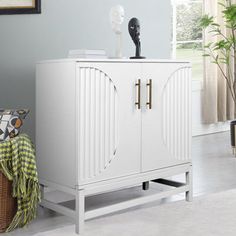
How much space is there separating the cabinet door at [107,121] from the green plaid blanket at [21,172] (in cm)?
25

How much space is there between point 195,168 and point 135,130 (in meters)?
1.40

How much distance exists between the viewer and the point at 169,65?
2928 millimetres

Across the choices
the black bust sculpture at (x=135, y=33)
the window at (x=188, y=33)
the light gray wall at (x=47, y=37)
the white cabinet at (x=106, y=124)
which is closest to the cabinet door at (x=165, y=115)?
the white cabinet at (x=106, y=124)

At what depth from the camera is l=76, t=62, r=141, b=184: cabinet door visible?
254cm

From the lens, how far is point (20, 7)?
117 inches

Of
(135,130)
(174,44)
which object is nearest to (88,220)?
(135,130)

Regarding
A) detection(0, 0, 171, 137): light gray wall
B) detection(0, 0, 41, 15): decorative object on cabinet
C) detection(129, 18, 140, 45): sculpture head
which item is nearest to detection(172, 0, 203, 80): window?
detection(0, 0, 171, 137): light gray wall

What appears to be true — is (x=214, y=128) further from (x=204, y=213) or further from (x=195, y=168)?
(x=204, y=213)

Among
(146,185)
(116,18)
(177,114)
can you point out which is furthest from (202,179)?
(116,18)

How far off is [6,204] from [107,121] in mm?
668

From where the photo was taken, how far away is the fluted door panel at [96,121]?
2531mm

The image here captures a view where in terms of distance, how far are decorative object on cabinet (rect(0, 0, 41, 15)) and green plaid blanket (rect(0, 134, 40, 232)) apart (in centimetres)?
83

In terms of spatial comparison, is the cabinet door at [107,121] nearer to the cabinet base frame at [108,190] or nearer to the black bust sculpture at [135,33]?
the cabinet base frame at [108,190]

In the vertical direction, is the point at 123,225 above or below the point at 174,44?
below
